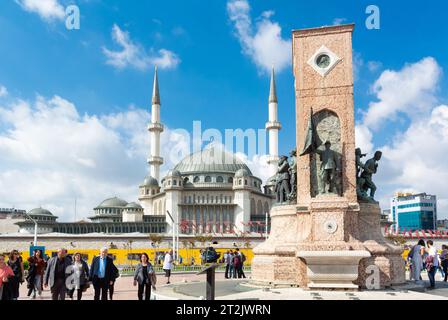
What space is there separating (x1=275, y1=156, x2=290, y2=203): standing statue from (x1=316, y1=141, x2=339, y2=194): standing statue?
5.16 ft

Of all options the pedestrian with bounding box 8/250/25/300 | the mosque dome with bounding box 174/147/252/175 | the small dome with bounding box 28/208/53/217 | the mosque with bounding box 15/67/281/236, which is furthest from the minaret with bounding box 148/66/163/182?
the pedestrian with bounding box 8/250/25/300

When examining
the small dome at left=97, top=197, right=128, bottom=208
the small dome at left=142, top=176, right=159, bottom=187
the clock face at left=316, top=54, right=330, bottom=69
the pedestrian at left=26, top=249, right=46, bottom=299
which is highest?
the small dome at left=142, top=176, right=159, bottom=187

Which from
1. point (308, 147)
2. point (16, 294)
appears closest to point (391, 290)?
point (308, 147)

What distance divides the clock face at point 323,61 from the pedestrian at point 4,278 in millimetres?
10601

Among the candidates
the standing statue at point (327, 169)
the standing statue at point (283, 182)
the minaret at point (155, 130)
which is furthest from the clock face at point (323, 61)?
the minaret at point (155, 130)

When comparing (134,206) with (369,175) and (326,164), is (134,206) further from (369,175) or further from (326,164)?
(326,164)

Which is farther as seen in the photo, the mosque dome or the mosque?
the mosque dome

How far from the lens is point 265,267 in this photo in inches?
562

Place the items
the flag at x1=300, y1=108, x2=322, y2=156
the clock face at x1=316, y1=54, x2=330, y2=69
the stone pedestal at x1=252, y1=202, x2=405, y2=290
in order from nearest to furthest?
the stone pedestal at x1=252, y1=202, x2=405, y2=290
the flag at x1=300, y1=108, x2=322, y2=156
the clock face at x1=316, y1=54, x2=330, y2=69

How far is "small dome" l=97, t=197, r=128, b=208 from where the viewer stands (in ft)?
335

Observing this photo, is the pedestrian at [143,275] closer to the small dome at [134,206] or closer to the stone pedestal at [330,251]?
the stone pedestal at [330,251]

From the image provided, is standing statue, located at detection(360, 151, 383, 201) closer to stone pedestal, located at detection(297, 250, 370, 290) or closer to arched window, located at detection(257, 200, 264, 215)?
stone pedestal, located at detection(297, 250, 370, 290)
